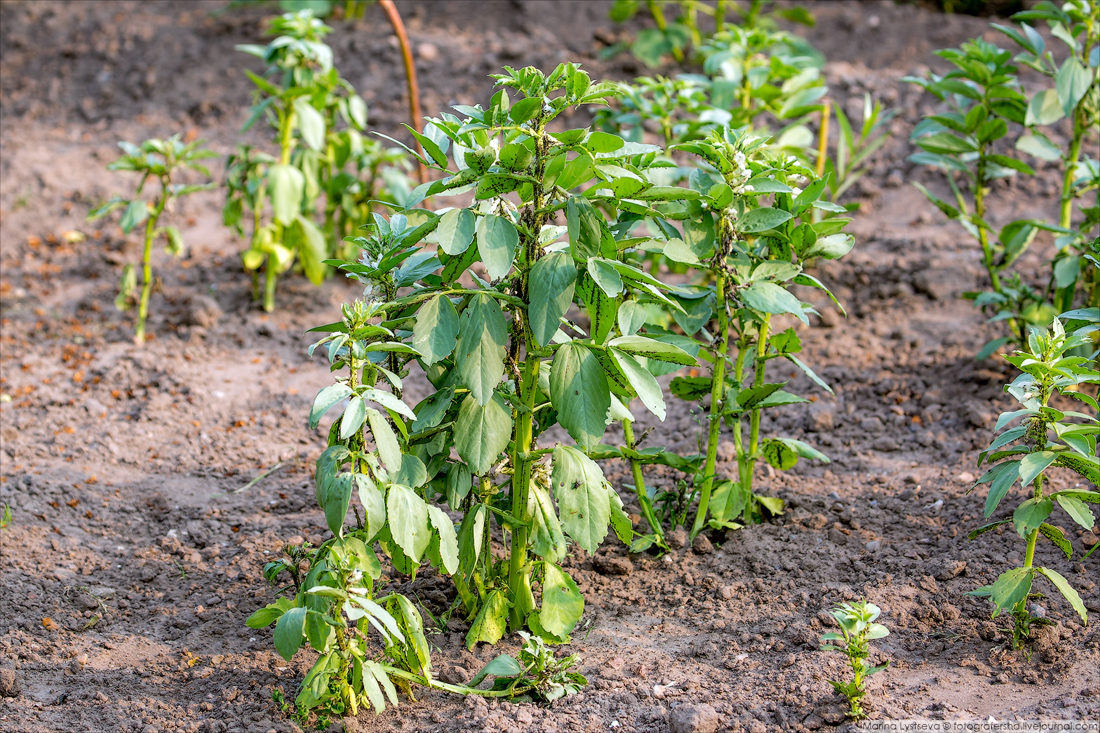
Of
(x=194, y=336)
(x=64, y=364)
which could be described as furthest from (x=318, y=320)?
(x=64, y=364)

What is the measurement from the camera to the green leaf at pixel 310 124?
4.27 meters

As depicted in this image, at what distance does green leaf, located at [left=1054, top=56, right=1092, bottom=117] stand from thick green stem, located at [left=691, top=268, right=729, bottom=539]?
1.67m

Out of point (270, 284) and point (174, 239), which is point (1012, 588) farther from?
point (174, 239)

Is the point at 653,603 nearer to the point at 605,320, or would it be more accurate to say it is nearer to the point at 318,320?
the point at 605,320

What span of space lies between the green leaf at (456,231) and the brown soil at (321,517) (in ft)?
3.68

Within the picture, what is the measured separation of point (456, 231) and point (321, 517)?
150cm

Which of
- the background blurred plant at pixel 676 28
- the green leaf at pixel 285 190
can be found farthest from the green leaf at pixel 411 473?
the background blurred plant at pixel 676 28

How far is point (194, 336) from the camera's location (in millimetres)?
4531

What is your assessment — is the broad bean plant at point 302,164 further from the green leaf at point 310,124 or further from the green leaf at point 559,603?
the green leaf at point 559,603

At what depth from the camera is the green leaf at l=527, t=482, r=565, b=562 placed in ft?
8.05

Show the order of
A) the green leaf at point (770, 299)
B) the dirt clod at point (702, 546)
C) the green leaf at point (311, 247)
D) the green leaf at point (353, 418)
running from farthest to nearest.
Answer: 1. the green leaf at point (311, 247)
2. the dirt clod at point (702, 546)
3. the green leaf at point (770, 299)
4. the green leaf at point (353, 418)

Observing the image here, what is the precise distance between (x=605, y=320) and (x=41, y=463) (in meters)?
2.45

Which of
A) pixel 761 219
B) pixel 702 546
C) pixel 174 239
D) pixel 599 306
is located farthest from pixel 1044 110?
pixel 174 239

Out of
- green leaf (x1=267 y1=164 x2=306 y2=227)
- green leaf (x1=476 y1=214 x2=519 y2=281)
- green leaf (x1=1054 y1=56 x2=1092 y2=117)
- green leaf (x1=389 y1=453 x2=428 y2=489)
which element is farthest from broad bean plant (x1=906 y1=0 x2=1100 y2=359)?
green leaf (x1=267 y1=164 x2=306 y2=227)
